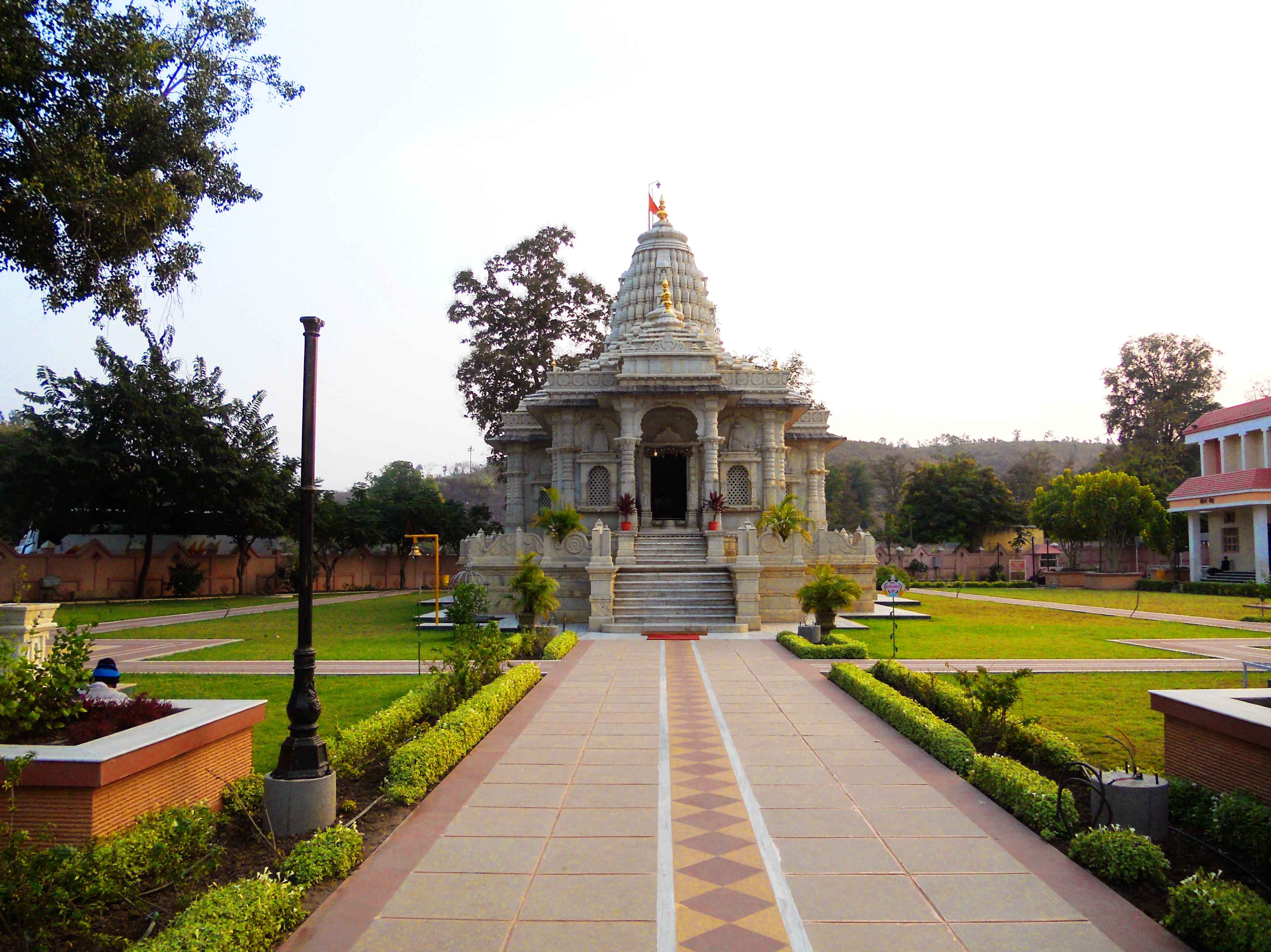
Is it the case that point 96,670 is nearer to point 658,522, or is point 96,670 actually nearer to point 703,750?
point 703,750

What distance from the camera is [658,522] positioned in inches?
1225

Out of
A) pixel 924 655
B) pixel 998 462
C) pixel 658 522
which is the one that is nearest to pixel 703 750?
pixel 924 655

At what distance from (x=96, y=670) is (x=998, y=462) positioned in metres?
127

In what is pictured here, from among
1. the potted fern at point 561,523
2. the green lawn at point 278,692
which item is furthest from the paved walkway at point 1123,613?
the green lawn at point 278,692

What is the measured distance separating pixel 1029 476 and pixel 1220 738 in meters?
80.2

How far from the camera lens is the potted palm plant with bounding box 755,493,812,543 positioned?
2408 cm

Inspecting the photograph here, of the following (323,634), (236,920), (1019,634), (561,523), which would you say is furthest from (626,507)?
(236,920)

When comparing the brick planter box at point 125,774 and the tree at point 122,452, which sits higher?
the tree at point 122,452

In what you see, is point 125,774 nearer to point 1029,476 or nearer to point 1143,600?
point 1143,600

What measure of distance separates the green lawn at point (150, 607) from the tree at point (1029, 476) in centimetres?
6274

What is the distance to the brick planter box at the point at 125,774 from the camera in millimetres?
5633

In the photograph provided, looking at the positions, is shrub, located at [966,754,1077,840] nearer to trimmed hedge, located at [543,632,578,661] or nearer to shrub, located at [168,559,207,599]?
trimmed hedge, located at [543,632,578,661]

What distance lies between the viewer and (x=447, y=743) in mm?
8781

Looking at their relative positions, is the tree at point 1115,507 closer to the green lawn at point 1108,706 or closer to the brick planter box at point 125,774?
the green lawn at point 1108,706
